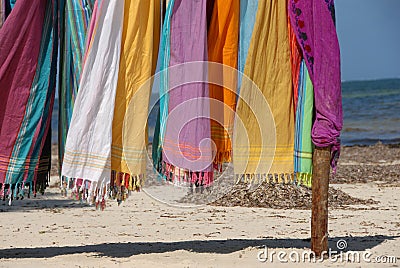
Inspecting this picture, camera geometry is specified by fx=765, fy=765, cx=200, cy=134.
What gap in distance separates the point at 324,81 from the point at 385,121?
2733 cm

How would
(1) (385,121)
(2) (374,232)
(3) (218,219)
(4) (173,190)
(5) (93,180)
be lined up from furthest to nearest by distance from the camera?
(1) (385,121) → (4) (173,190) → (3) (218,219) → (2) (374,232) → (5) (93,180)

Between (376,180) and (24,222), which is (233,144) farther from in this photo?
(376,180)

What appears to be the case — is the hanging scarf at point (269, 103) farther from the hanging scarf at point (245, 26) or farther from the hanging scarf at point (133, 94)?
the hanging scarf at point (133, 94)

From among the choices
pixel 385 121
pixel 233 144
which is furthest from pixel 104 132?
pixel 385 121

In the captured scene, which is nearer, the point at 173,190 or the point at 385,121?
the point at 173,190

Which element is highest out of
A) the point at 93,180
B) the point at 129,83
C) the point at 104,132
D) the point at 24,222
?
the point at 129,83

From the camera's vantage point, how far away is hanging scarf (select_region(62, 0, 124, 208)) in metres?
5.48

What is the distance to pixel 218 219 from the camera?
845cm

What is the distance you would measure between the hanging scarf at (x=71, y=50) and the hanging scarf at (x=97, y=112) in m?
0.19

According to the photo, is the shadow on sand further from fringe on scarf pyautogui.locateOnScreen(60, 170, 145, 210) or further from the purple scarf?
the purple scarf

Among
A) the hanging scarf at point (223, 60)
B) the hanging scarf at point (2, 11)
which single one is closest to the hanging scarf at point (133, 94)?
the hanging scarf at point (223, 60)

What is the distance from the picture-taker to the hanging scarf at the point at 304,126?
570 centimetres

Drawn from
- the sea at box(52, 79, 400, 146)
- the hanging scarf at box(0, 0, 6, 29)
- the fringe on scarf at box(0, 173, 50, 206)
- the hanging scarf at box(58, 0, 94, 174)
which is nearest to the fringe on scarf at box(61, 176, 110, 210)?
the fringe on scarf at box(0, 173, 50, 206)

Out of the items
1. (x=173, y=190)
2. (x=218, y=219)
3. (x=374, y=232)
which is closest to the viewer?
(x=374, y=232)
